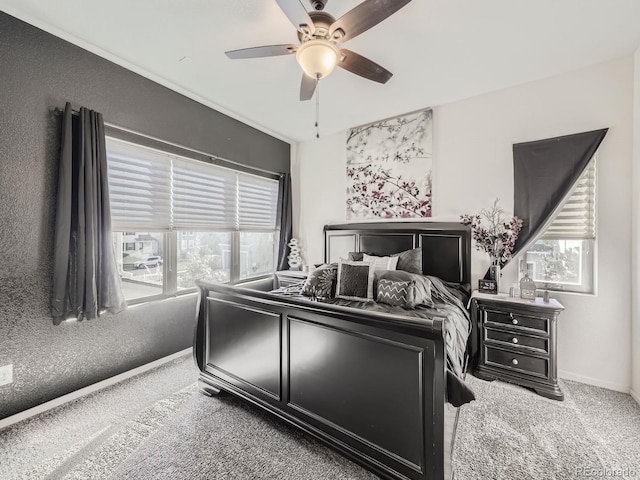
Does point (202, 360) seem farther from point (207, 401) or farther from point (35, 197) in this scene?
point (35, 197)

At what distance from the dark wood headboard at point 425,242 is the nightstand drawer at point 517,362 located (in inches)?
29.3

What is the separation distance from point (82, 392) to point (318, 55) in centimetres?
312

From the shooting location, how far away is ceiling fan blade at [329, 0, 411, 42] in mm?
1361

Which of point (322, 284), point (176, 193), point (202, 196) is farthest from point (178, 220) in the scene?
point (322, 284)

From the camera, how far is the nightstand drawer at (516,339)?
2.29 meters

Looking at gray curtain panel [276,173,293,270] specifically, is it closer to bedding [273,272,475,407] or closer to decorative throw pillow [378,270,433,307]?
bedding [273,272,475,407]

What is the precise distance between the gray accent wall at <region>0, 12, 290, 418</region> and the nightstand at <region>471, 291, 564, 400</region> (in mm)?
3253

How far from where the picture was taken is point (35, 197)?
6.59ft

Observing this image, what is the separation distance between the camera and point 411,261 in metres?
2.94

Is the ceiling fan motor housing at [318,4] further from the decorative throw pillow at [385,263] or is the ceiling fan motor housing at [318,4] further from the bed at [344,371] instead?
the decorative throw pillow at [385,263]

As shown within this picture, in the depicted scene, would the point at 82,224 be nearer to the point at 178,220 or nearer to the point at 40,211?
the point at 40,211

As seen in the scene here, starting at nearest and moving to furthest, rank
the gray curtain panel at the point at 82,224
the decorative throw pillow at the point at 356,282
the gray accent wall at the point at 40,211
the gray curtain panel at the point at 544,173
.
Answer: the gray accent wall at the point at 40,211 < the gray curtain panel at the point at 82,224 < the gray curtain panel at the point at 544,173 < the decorative throw pillow at the point at 356,282

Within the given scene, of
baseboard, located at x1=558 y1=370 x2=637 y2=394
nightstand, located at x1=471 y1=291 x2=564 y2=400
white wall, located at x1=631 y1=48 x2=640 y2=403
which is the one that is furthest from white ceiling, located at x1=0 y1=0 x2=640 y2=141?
baseboard, located at x1=558 y1=370 x2=637 y2=394

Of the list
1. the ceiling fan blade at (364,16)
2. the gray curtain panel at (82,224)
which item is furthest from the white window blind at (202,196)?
the ceiling fan blade at (364,16)
